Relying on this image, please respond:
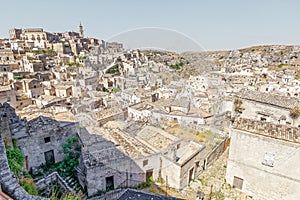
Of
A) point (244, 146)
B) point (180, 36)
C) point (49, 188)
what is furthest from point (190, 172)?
point (180, 36)

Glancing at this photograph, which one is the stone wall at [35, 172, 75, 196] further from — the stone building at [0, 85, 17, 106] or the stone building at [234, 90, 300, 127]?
the stone building at [0, 85, 17, 106]

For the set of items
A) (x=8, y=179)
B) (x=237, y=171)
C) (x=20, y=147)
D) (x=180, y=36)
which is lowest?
(x=237, y=171)

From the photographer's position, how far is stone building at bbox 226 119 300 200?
749 cm

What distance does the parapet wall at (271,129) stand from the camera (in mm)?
7590

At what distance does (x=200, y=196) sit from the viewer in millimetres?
6426

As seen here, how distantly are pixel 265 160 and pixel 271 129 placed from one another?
1293 millimetres

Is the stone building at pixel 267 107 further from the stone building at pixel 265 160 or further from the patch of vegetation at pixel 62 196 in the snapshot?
the patch of vegetation at pixel 62 196

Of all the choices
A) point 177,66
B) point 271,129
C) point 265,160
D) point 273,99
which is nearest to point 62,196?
point 177,66

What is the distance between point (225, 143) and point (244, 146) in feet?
10.1

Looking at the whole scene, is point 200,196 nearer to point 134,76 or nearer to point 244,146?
point 244,146

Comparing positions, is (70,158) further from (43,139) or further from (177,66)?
(177,66)

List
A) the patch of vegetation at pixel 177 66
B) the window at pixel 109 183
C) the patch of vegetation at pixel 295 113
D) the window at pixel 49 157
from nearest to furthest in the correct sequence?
the patch of vegetation at pixel 177 66 → the window at pixel 109 183 → the window at pixel 49 157 → the patch of vegetation at pixel 295 113

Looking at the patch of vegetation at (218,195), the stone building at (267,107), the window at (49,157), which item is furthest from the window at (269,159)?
the window at (49,157)

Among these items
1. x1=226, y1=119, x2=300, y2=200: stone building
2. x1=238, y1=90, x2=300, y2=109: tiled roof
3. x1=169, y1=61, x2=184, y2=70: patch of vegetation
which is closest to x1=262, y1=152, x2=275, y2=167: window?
x1=226, y1=119, x2=300, y2=200: stone building
